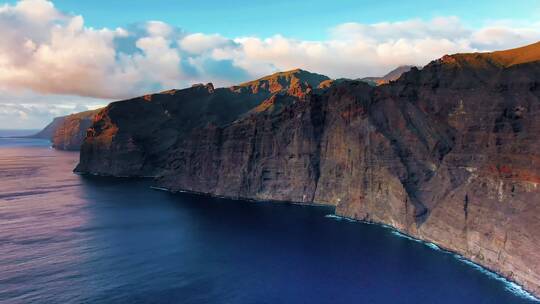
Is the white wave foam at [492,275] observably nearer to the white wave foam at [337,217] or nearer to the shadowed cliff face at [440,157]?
the shadowed cliff face at [440,157]

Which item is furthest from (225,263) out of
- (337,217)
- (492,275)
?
(492,275)

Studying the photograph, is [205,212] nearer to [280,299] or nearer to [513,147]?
[280,299]

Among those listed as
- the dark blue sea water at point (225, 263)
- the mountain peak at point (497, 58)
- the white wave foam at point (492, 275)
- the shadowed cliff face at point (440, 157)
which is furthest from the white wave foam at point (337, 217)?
the mountain peak at point (497, 58)

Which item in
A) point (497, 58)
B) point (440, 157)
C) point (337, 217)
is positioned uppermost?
point (497, 58)

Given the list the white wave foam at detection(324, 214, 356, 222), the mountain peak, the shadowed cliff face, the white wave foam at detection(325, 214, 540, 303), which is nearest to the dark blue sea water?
the white wave foam at detection(325, 214, 540, 303)

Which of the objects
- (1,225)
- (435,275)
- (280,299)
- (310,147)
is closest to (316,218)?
(310,147)

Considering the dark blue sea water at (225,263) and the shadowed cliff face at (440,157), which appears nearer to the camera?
the dark blue sea water at (225,263)

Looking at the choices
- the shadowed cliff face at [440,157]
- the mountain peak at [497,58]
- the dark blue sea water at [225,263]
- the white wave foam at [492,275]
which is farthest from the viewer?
the mountain peak at [497,58]

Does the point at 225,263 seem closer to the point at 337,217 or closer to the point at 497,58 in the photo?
the point at 337,217

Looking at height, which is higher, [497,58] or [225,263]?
[497,58]
